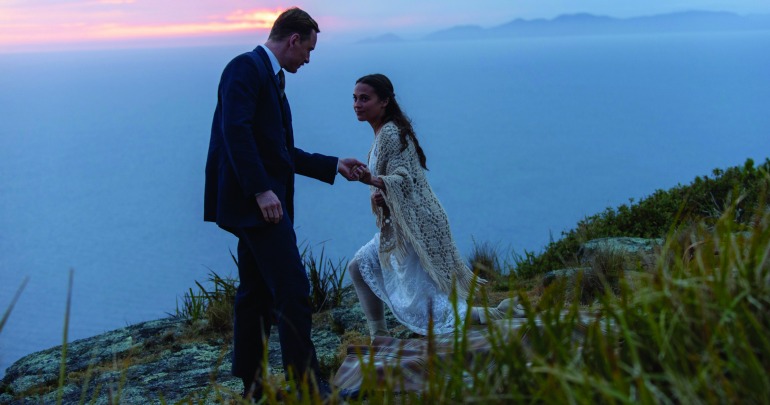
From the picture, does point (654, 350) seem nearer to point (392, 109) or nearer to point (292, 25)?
point (292, 25)

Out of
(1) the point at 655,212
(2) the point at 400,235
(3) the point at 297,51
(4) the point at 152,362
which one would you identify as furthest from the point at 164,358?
(1) the point at 655,212

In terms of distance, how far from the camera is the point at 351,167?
583 centimetres

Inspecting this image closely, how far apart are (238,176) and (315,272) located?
3.33 meters

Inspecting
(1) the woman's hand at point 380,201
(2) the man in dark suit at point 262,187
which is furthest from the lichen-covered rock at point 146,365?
(1) the woman's hand at point 380,201

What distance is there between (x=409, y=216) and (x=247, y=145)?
1.56 m

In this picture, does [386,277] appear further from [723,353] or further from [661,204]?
[661,204]

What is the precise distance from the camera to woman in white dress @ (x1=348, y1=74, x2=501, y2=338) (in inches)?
244

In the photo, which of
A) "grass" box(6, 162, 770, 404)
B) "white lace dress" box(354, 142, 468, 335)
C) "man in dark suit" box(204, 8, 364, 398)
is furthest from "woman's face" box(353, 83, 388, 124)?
"grass" box(6, 162, 770, 404)

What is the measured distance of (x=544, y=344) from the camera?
2.93 metres

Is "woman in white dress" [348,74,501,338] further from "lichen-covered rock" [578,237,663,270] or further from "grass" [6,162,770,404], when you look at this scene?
"grass" [6,162,770,404]

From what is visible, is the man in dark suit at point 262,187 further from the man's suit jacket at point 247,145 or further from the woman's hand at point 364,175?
the woman's hand at point 364,175

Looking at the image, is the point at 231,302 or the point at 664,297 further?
the point at 231,302

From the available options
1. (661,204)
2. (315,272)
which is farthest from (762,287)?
(661,204)

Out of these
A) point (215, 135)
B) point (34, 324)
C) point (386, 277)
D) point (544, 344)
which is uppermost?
point (215, 135)
